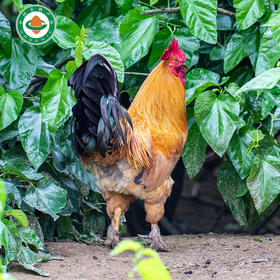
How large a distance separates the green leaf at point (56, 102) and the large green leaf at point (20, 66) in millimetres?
294

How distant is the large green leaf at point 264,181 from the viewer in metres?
3.71

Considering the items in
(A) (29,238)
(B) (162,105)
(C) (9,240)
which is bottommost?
(A) (29,238)

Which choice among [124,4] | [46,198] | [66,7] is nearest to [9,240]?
[46,198]

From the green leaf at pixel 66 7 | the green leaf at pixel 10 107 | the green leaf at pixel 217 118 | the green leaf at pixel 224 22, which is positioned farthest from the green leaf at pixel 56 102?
the green leaf at pixel 224 22

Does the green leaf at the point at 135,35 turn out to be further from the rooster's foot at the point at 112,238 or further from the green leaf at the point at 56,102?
the rooster's foot at the point at 112,238

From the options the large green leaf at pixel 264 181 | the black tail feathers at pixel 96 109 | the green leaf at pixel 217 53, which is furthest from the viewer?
the green leaf at pixel 217 53

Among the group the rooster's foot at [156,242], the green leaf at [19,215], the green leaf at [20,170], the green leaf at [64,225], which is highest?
the green leaf at [20,170]

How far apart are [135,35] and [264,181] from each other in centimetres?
148

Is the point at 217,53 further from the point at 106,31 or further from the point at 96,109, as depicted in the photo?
the point at 96,109

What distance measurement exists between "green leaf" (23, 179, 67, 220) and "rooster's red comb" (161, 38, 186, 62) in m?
1.33

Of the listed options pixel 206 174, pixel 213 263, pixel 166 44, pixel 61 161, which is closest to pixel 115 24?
pixel 166 44

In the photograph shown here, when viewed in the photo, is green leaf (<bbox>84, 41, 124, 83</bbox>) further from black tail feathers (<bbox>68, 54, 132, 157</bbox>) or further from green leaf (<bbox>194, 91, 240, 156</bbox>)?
green leaf (<bbox>194, 91, 240, 156</bbox>)

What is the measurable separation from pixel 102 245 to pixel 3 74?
4.99 ft

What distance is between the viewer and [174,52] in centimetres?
379
